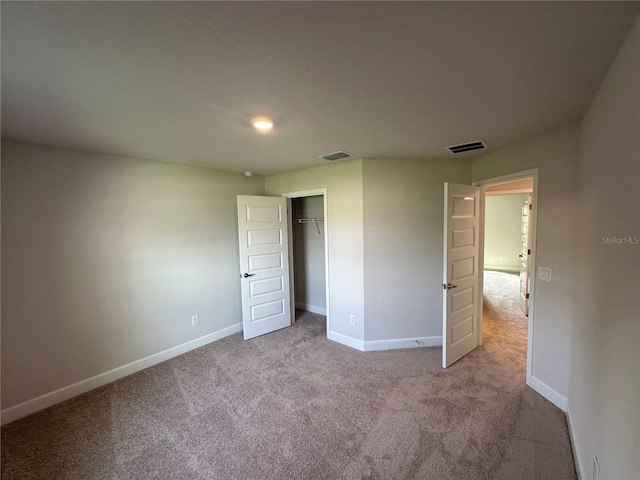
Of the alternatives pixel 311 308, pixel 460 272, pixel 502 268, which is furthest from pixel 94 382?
pixel 502 268

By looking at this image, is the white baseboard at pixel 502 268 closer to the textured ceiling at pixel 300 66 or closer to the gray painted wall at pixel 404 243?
the gray painted wall at pixel 404 243

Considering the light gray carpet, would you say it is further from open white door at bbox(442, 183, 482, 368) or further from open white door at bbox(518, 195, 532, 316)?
open white door at bbox(518, 195, 532, 316)

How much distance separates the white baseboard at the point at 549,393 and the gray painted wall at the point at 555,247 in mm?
15

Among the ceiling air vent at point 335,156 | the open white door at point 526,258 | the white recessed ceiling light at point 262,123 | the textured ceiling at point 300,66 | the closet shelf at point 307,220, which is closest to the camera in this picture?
the textured ceiling at point 300,66

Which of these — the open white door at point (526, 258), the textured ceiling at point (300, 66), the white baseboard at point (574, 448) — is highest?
the textured ceiling at point (300, 66)

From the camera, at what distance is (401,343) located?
10.2 ft

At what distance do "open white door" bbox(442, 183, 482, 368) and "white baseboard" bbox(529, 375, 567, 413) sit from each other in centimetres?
65

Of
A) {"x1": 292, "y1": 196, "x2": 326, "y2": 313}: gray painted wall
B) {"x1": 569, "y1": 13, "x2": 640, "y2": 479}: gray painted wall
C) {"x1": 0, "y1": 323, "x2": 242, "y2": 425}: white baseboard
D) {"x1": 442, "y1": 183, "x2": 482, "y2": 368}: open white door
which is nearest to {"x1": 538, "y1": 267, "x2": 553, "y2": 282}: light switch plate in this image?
{"x1": 569, "y1": 13, "x2": 640, "y2": 479}: gray painted wall

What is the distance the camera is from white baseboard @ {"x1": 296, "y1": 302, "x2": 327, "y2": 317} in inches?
175

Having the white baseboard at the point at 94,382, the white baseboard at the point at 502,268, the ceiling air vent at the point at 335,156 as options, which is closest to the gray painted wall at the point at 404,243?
the ceiling air vent at the point at 335,156

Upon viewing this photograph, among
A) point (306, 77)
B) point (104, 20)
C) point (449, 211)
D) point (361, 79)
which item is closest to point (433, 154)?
point (449, 211)

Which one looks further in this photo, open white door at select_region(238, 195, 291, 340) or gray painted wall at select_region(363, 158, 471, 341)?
open white door at select_region(238, 195, 291, 340)

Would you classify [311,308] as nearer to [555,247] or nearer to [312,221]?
[312,221]

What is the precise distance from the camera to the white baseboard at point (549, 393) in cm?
206
